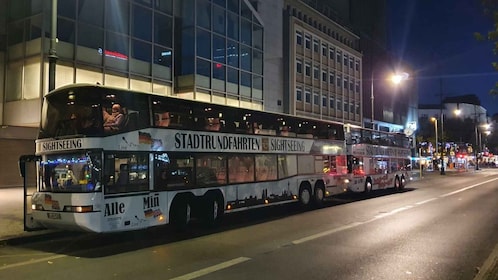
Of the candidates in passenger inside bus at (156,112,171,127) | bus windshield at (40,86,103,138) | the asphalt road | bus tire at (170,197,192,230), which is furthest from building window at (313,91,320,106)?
bus windshield at (40,86,103,138)

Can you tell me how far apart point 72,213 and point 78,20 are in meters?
17.0

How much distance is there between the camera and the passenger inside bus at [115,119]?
1067 centimetres

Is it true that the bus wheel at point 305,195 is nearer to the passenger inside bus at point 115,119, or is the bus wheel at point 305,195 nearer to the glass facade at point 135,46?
the passenger inside bus at point 115,119

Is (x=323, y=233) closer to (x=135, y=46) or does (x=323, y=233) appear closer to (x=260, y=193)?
(x=260, y=193)

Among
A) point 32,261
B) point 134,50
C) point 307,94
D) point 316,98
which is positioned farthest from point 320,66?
point 32,261

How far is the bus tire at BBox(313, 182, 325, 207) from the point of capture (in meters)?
20.1

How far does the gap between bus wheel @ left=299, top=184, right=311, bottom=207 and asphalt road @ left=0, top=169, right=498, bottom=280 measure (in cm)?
353

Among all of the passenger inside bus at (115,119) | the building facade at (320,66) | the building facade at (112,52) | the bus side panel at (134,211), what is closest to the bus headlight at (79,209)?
the bus side panel at (134,211)

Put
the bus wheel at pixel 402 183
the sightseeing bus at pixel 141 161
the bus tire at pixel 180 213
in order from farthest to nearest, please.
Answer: the bus wheel at pixel 402 183, the bus tire at pixel 180 213, the sightseeing bus at pixel 141 161

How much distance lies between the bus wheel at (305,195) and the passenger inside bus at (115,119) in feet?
32.8

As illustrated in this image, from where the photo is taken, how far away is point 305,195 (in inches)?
763

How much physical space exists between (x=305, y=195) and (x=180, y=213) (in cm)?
786

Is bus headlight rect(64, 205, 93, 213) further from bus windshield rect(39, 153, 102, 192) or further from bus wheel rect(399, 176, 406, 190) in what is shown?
bus wheel rect(399, 176, 406, 190)

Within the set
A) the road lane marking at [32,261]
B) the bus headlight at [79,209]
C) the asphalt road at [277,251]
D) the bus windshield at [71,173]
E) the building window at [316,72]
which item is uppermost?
the building window at [316,72]
